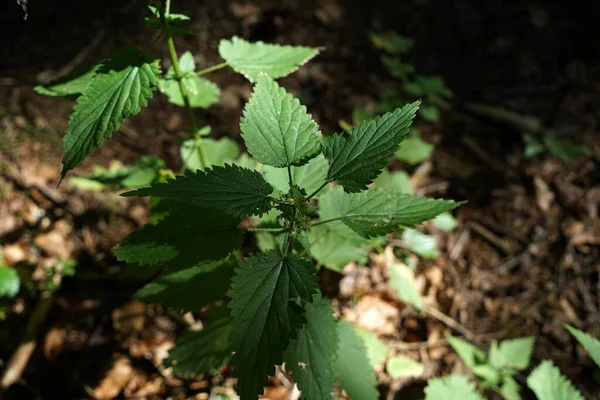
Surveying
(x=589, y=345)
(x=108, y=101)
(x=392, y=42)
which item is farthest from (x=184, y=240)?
(x=392, y=42)

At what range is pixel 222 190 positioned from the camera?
3.58ft

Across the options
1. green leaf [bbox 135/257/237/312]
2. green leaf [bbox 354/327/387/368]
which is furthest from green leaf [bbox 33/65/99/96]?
green leaf [bbox 354/327/387/368]

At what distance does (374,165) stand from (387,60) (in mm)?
2923

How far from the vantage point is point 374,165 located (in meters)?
1.07

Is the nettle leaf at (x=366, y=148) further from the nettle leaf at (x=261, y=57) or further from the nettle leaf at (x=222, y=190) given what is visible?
the nettle leaf at (x=261, y=57)

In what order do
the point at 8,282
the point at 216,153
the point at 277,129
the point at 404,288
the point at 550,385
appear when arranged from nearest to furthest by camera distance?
the point at 277,129
the point at 550,385
the point at 216,153
the point at 8,282
the point at 404,288

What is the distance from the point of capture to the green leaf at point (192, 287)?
1.50m

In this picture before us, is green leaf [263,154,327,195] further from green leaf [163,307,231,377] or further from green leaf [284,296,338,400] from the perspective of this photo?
green leaf [163,307,231,377]

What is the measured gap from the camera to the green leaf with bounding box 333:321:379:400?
1.57 meters

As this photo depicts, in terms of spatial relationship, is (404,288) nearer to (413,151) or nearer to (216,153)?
(413,151)

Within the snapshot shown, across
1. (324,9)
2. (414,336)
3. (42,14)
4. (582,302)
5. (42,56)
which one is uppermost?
(324,9)

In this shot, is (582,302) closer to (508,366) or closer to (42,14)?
(508,366)

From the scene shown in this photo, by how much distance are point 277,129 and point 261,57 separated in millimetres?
579

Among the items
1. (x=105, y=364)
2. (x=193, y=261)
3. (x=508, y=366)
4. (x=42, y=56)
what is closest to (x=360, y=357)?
(x=193, y=261)
